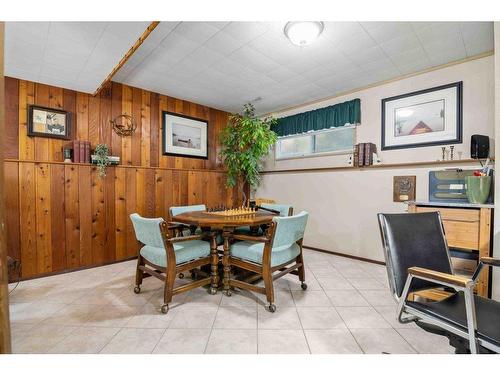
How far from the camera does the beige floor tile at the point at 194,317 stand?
1.81 m

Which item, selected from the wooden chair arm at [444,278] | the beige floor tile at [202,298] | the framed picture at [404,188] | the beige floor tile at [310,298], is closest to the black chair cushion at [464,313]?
the wooden chair arm at [444,278]

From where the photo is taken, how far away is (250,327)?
1.79m

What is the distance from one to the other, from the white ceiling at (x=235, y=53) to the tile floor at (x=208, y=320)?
244 cm

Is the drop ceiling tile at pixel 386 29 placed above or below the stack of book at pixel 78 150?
above

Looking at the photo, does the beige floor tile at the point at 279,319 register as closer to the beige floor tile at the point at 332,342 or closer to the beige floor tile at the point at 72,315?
the beige floor tile at the point at 332,342

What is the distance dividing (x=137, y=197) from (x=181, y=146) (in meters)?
1.17

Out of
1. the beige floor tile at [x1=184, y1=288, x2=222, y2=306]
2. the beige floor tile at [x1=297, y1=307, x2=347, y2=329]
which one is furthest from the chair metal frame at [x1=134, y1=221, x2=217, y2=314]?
the beige floor tile at [x1=297, y1=307, x2=347, y2=329]

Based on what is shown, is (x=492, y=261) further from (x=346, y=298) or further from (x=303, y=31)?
(x=303, y=31)

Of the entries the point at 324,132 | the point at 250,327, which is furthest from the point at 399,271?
the point at 324,132

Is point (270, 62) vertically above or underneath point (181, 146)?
above

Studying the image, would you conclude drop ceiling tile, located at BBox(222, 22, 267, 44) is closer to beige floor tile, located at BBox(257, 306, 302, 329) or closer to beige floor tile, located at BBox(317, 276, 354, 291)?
beige floor tile, located at BBox(257, 306, 302, 329)
